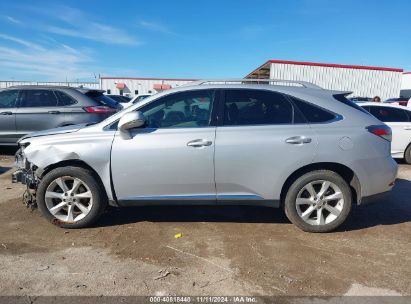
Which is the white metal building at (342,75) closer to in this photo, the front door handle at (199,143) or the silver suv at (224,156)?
the silver suv at (224,156)

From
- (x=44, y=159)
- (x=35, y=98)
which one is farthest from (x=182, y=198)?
(x=35, y=98)

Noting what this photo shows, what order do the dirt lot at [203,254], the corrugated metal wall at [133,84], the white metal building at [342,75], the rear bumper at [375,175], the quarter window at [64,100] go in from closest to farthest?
the dirt lot at [203,254] → the rear bumper at [375,175] → the quarter window at [64,100] → the white metal building at [342,75] → the corrugated metal wall at [133,84]

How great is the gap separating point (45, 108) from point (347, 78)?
97.4 feet

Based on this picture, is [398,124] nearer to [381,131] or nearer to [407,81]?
[381,131]

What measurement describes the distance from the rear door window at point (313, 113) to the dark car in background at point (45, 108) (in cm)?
493

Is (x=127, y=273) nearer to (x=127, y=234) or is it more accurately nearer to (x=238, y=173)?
(x=127, y=234)

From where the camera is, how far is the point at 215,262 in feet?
11.0

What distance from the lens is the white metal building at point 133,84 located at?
49.6 metres

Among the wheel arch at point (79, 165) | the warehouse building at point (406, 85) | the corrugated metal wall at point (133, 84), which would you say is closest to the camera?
the wheel arch at point (79, 165)

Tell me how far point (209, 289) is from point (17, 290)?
159 centimetres

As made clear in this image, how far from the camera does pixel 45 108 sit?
25.4ft

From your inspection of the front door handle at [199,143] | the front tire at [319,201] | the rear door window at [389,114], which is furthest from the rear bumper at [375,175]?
the rear door window at [389,114]

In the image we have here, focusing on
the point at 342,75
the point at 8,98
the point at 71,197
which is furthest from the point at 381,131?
the point at 342,75

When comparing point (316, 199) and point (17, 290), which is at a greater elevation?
point (316, 199)
